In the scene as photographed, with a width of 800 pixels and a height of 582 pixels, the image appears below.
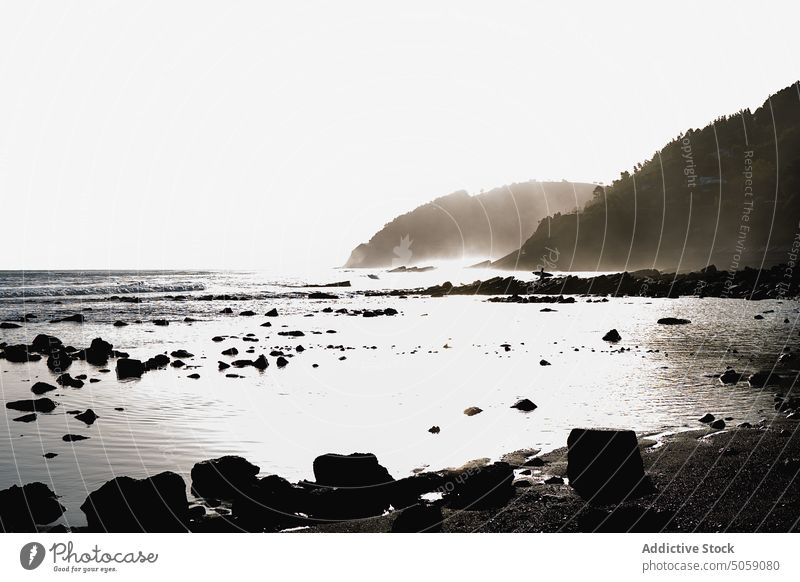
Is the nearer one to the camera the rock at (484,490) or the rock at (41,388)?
the rock at (484,490)

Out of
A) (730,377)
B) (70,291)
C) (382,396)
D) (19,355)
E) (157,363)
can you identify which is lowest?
(19,355)

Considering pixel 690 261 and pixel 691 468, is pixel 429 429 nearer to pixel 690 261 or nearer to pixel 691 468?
pixel 691 468

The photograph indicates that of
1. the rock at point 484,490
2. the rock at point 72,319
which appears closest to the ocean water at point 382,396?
the rock at point 484,490

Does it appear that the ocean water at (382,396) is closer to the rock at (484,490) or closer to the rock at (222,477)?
the rock at (222,477)

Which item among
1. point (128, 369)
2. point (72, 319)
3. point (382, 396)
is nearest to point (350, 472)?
point (382, 396)

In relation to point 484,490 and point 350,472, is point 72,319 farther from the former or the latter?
point 484,490

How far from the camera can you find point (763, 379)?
18.8 meters

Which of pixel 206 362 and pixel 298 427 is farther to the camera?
pixel 206 362

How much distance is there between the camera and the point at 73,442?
45.1 feet

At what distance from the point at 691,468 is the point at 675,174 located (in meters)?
194

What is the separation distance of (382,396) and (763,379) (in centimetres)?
1206

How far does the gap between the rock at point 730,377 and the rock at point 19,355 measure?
1128 inches

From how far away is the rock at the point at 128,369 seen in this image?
915 inches

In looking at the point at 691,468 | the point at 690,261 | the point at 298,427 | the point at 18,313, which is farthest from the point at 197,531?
the point at 690,261
